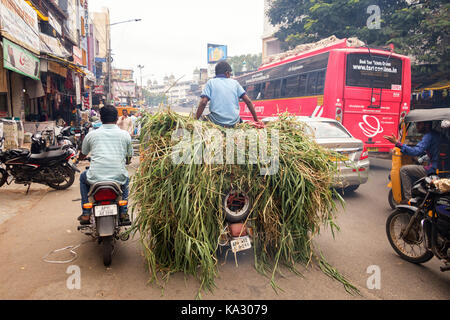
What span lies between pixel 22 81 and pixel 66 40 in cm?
757

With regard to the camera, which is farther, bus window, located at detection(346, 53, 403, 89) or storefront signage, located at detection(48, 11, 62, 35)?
storefront signage, located at detection(48, 11, 62, 35)

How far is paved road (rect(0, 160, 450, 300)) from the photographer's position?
8.73 feet

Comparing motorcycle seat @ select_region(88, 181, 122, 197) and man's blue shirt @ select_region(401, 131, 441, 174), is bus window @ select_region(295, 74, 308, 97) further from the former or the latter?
motorcycle seat @ select_region(88, 181, 122, 197)

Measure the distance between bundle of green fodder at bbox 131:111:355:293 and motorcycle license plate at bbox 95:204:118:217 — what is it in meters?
0.27

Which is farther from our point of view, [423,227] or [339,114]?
[339,114]

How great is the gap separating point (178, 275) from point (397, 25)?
1422 centimetres

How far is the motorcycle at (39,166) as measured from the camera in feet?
19.1

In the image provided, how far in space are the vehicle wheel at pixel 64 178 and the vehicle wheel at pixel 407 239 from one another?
19.2ft

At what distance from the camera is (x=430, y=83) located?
1388cm

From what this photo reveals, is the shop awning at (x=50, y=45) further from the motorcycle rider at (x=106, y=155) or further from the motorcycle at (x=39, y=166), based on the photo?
the motorcycle rider at (x=106, y=155)

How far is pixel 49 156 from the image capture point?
19.5ft
